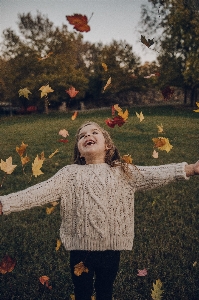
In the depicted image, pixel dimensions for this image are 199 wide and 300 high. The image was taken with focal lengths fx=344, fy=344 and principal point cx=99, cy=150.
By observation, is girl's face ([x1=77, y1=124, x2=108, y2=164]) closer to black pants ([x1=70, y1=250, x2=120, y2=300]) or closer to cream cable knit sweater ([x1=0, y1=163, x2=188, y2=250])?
cream cable knit sweater ([x1=0, y1=163, x2=188, y2=250])

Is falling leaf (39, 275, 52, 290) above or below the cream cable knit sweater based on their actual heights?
below

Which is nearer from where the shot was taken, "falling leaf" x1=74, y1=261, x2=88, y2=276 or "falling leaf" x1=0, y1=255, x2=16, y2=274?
"falling leaf" x1=74, y1=261, x2=88, y2=276

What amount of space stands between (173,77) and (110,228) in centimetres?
2791

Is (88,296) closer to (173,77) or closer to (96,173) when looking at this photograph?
(96,173)

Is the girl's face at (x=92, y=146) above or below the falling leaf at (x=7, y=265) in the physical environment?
above

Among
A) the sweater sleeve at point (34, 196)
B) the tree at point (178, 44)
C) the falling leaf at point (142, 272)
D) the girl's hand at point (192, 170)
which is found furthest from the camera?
the tree at point (178, 44)

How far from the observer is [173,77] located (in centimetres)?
2859

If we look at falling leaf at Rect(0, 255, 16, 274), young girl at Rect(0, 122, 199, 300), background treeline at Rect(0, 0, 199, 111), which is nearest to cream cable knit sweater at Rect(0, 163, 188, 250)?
young girl at Rect(0, 122, 199, 300)

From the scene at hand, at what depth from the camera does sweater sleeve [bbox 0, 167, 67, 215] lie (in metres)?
2.06

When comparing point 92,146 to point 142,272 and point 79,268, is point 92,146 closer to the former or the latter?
point 79,268

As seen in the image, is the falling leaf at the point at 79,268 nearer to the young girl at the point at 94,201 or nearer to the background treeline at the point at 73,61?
the young girl at the point at 94,201

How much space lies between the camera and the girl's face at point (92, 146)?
225 cm

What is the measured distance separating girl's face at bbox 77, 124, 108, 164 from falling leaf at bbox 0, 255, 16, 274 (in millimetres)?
1685

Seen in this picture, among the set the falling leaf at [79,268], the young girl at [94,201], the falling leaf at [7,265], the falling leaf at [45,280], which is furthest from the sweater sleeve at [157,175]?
the falling leaf at [7,265]
